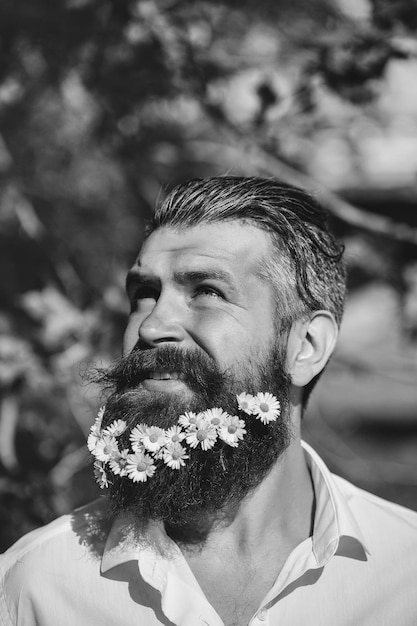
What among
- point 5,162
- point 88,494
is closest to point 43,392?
point 88,494

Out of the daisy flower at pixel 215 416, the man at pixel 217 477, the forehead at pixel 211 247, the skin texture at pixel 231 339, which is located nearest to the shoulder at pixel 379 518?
the man at pixel 217 477

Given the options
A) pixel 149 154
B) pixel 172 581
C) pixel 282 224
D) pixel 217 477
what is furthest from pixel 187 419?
→ pixel 149 154

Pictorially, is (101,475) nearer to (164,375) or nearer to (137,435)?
(137,435)

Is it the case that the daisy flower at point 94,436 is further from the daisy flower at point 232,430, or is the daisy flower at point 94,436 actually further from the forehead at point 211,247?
the forehead at point 211,247

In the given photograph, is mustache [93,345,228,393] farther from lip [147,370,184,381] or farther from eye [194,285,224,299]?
eye [194,285,224,299]

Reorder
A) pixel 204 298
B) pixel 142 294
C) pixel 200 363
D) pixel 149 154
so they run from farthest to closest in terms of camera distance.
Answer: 1. pixel 149 154
2. pixel 142 294
3. pixel 204 298
4. pixel 200 363

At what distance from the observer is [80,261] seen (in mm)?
3461

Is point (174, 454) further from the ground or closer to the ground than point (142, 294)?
closer to the ground

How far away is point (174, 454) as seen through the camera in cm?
185

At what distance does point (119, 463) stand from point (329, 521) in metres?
0.66

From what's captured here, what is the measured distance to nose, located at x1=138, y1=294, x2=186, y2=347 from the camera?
1954mm

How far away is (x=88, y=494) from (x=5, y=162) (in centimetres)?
171

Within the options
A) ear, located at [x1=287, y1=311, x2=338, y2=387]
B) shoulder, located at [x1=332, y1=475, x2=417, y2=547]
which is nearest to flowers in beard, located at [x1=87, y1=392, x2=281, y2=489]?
ear, located at [x1=287, y1=311, x2=338, y2=387]

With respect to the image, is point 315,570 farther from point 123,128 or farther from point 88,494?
point 123,128
